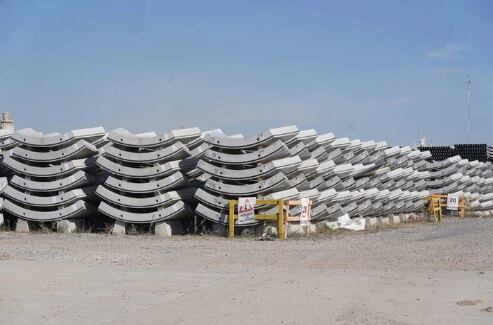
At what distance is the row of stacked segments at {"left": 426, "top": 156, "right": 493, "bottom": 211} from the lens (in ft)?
123

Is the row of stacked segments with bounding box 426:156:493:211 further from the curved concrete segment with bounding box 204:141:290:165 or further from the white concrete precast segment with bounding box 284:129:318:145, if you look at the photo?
the curved concrete segment with bounding box 204:141:290:165

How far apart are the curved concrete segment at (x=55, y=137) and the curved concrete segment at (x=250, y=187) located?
12.1ft

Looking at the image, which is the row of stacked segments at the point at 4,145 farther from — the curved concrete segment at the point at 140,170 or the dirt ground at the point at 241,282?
the dirt ground at the point at 241,282

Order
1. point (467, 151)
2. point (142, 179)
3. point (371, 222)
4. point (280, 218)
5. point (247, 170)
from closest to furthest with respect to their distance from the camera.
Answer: point (280, 218)
point (247, 170)
point (142, 179)
point (371, 222)
point (467, 151)

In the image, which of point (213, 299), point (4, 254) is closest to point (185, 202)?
point (4, 254)

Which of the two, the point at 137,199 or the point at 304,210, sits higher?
the point at 137,199

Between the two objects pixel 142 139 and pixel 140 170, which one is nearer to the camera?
pixel 140 170

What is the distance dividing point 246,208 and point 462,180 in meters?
22.4

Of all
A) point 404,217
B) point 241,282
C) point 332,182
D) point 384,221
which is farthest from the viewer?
point 404,217

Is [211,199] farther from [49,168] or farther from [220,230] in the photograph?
[49,168]

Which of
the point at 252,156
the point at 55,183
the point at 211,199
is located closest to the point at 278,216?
the point at 252,156

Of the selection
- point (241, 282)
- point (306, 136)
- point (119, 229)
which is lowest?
point (241, 282)

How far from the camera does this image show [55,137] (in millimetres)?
20062

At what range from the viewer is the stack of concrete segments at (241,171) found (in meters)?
19.0
